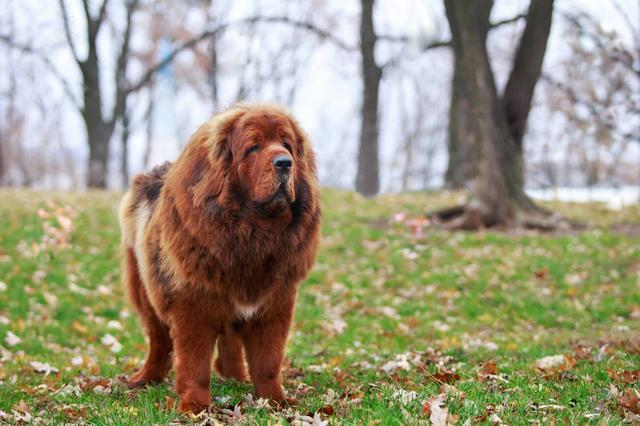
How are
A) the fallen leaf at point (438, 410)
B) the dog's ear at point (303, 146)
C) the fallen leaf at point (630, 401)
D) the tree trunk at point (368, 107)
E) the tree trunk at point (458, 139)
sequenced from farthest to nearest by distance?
the tree trunk at point (368, 107)
the tree trunk at point (458, 139)
the dog's ear at point (303, 146)
the fallen leaf at point (630, 401)
the fallen leaf at point (438, 410)

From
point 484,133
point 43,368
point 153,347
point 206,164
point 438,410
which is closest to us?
point 438,410

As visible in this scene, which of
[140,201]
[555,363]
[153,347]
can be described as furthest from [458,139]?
[153,347]

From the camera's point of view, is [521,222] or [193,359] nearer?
[193,359]

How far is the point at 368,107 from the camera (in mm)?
22359

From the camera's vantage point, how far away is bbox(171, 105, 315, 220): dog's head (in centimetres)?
442

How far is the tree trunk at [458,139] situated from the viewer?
840 inches

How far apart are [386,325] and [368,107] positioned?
14.0 m

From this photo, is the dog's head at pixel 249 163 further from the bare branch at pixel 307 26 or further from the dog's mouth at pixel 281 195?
the bare branch at pixel 307 26

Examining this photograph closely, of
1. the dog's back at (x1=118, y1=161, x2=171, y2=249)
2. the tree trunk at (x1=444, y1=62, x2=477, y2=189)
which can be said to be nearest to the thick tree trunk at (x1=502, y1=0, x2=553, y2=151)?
the tree trunk at (x1=444, y1=62, x2=477, y2=189)

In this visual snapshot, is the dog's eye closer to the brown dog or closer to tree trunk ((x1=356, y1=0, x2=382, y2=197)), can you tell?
the brown dog

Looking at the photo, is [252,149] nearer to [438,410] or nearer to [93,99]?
[438,410]

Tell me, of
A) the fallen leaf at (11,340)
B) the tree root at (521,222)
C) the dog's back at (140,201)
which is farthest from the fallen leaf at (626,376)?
the tree root at (521,222)

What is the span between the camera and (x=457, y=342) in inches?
317

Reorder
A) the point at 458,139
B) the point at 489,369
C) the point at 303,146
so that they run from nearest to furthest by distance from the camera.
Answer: the point at 303,146
the point at 489,369
the point at 458,139
